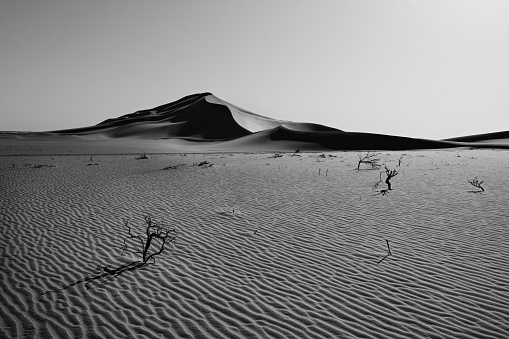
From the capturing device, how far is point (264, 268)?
574cm

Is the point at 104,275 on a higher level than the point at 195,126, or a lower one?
lower

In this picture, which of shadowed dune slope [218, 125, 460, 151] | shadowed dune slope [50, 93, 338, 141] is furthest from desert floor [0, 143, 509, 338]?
shadowed dune slope [50, 93, 338, 141]

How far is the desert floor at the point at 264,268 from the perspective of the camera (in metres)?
4.12

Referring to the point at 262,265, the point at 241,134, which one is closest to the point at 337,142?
the point at 241,134

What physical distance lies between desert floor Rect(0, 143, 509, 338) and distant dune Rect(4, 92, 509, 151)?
128 feet

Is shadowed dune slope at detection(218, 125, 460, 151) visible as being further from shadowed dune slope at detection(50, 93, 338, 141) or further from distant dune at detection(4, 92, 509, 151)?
shadowed dune slope at detection(50, 93, 338, 141)

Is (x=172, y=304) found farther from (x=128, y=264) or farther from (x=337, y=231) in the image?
(x=337, y=231)

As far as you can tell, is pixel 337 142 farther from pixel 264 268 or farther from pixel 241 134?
pixel 264 268

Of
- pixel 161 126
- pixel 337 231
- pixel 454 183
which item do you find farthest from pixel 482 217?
pixel 161 126

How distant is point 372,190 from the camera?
12.7m

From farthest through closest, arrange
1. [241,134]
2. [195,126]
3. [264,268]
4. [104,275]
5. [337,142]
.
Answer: [195,126]
[241,134]
[337,142]
[264,268]
[104,275]

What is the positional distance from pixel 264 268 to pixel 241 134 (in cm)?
7412

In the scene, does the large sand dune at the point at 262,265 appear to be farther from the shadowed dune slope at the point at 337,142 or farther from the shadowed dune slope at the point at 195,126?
the shadowed dune slope at the point at 195,126

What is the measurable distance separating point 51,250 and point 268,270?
4284 mm
